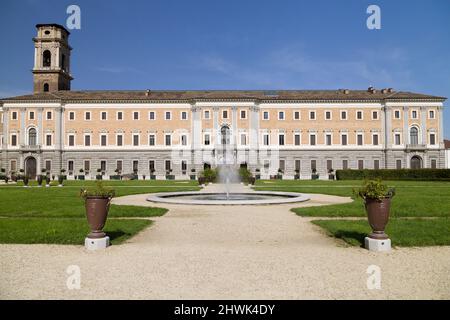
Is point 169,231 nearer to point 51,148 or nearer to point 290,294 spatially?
point 290,294

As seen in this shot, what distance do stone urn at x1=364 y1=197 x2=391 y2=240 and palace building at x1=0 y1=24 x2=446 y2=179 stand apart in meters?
44.8

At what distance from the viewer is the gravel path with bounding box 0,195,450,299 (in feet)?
15.6

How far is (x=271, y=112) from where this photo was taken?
53.7 metres

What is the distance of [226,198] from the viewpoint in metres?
19.0

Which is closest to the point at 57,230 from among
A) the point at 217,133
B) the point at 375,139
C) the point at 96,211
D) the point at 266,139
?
the point at 96,211

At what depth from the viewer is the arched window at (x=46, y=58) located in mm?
58125

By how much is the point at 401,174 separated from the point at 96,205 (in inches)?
1672

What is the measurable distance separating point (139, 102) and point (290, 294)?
168ft

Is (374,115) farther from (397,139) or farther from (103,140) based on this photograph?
(103,140)

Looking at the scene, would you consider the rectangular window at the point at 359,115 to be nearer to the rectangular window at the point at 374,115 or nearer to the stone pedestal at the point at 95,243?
the rectangular window at the point at 374,115

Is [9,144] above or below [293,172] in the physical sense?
above
